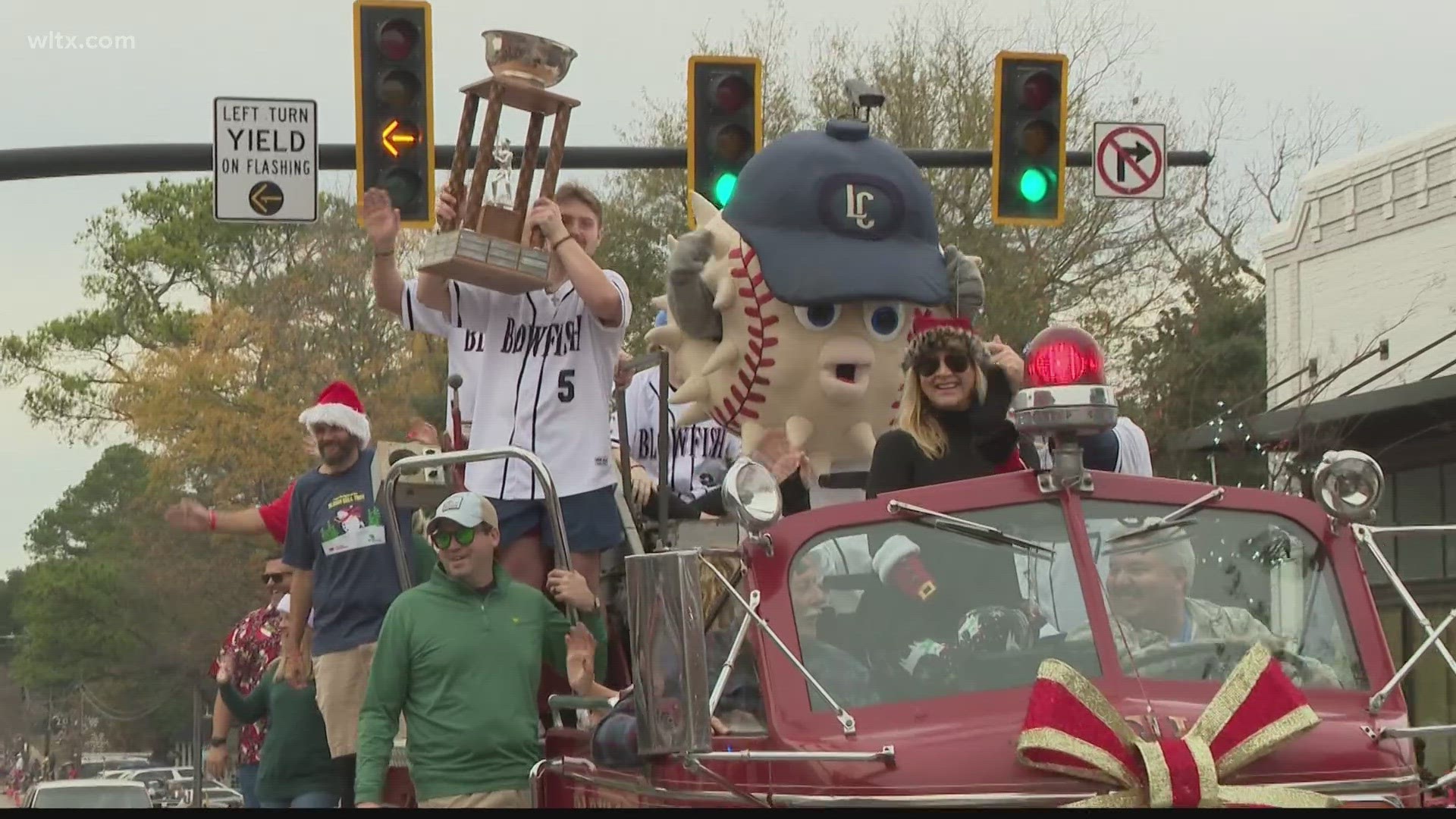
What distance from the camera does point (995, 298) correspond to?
3127 cm

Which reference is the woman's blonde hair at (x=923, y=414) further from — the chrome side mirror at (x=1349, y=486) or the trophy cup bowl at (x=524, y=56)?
the trophy cup bowl at (x=524, y=56)

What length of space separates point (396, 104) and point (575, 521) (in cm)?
769

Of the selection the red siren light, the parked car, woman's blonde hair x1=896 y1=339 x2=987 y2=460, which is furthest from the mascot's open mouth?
the parked car

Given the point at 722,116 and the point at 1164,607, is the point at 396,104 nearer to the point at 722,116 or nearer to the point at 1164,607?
the point at 722,116

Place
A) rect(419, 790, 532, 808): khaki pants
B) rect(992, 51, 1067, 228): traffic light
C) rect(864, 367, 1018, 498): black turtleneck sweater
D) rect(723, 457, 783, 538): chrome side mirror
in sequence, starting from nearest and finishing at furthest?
rect(723, 457, 783, 538): chrome side mirror → rect(864, 367, 1018, 498): black turtleneck sweater → rect(419, 790, 532, 808): khaki pants → rect(992, 51, 1067, 228): traffic light

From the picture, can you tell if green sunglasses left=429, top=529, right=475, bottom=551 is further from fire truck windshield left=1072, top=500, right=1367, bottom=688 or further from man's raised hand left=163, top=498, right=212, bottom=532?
man's raised hand left=163, top=498, right=212, bottom=532

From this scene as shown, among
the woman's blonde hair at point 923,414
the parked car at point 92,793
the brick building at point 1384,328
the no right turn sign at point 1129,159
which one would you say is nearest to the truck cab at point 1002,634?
the woman's blonde hair at point 923,414

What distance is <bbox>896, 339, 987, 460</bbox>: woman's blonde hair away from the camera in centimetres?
708

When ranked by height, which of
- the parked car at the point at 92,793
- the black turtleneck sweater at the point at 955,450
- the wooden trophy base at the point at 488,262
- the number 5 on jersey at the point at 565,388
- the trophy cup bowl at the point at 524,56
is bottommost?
the parked car at the point at 92,793

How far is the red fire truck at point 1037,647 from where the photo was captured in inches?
217

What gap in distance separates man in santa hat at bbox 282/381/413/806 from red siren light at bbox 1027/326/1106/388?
309cm

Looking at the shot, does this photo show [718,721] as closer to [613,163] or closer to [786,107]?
[613,163]

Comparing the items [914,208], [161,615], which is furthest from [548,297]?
[161,615]

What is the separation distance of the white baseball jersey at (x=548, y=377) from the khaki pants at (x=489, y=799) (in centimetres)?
132
